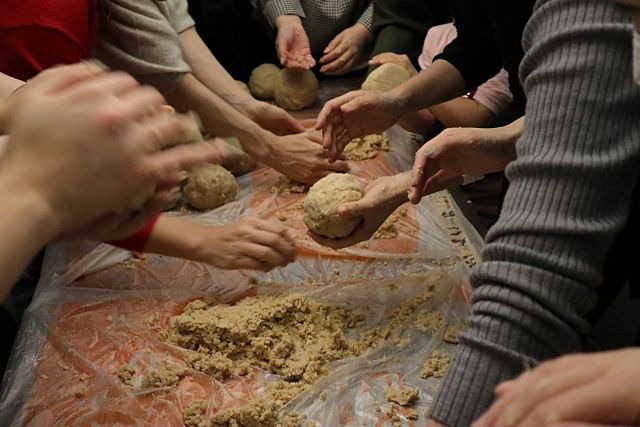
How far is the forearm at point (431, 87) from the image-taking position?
171 centimetres

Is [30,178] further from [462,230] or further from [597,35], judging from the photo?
[462,230]

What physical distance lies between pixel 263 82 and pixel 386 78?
1.50 feet

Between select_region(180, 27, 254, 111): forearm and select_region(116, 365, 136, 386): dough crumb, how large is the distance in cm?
93

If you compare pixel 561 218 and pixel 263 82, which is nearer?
pixel 561 218

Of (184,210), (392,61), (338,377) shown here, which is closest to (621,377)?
(338,377)

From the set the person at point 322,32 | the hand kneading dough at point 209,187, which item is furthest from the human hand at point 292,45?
the hand kneading dough at point 209,187

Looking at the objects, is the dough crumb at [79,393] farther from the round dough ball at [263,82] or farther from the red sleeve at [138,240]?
the round dough ball at [263,82]

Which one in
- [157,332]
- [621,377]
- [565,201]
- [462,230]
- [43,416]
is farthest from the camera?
[462,230]

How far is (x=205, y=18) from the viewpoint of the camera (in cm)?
229

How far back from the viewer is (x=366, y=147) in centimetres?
189

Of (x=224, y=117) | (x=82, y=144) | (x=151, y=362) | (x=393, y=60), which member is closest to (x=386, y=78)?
(x=393, y=60)

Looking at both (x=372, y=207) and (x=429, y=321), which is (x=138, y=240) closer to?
(x=372, y=207)

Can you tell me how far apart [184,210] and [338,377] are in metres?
0.70

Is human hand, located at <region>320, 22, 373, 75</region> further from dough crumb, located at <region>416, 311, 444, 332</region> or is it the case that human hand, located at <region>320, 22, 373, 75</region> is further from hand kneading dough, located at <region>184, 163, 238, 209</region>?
dough crumb, located at <region>416, 311, 444, 332</region>
